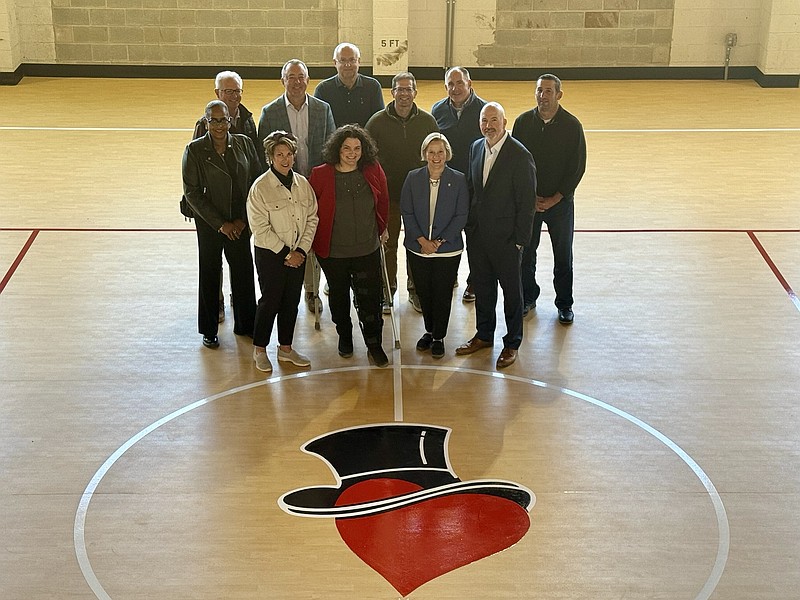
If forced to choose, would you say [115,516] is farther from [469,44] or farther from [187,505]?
[469,44]

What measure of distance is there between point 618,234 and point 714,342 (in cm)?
225

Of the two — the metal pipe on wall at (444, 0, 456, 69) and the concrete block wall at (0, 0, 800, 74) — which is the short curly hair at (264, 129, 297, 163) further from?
the metal pipe on wall at (444, 0, 456, 69)

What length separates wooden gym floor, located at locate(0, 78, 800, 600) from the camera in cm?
480

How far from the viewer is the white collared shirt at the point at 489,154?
645cm

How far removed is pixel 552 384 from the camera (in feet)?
21.4

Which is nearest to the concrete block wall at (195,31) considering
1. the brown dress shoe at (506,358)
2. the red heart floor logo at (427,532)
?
the brown dress shoe at (506,358)

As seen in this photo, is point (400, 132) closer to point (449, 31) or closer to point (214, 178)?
point (214, 178)

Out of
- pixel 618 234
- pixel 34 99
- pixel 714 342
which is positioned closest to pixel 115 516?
pixel 714 342

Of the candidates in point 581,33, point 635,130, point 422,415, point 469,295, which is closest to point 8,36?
point 581,33

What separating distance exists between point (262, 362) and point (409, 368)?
3.13 feet

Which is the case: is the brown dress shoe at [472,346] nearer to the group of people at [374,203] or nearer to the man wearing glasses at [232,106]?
the group of people at [374,203]

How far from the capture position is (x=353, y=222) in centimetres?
644

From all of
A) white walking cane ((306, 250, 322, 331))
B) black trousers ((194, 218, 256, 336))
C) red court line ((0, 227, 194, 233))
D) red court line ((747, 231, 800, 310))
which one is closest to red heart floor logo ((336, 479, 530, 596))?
black trousers ((194, 218, 256, 336))

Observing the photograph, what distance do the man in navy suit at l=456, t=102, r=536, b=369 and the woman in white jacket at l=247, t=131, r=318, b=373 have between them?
1076mm
